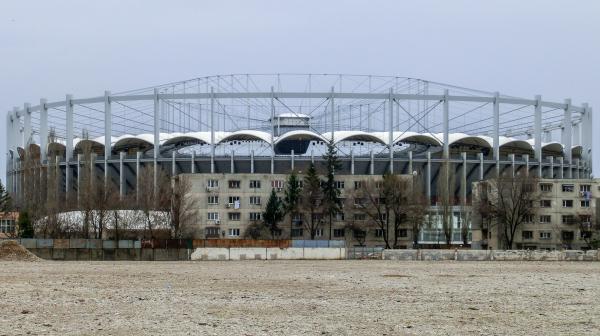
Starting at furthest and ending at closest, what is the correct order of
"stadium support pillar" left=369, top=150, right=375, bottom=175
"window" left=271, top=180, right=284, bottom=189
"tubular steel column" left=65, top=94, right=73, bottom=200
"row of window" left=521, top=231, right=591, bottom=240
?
"tubular steel column" left=65, top=94, right=73, bottom=200 < "stadium support pillar" left=369, top=150, right=375, bottom=175 < "window" left=271, top=180, right=284, bottom=189 < "row of window" left=521, top=231, right=591, bottom=240

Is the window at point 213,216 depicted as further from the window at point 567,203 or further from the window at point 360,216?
the window at point 567,203

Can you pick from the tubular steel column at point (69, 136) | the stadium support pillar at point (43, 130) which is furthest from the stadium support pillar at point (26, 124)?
the tubular steel column at point (69, 136)

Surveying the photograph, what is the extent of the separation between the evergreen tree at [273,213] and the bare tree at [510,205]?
59.4ft

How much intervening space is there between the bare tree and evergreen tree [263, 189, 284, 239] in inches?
713

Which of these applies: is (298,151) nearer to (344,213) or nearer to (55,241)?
(344,213)

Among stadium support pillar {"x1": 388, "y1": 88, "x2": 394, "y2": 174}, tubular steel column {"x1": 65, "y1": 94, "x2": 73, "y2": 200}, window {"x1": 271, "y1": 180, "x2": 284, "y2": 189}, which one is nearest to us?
window {"x1": 271, "y1": 180, "x2": 284, "y2": 189}

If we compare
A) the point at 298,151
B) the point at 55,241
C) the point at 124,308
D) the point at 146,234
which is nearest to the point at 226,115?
the point at 298,151

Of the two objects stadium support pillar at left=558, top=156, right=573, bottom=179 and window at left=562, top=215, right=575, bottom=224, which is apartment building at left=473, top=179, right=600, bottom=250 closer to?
window at left=562, top=215, right=575, bottom=224

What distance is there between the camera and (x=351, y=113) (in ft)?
361

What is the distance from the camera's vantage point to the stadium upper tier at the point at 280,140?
106 m

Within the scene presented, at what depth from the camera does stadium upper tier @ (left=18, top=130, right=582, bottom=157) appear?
106250mm

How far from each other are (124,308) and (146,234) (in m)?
53.1

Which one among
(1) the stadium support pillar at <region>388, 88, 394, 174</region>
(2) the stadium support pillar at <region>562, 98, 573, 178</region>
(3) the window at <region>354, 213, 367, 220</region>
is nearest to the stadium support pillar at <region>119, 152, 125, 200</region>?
(3) the window at <region>354, 213, 367, 220</region>

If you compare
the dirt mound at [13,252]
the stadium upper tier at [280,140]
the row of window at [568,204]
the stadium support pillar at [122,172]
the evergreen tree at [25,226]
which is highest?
the stadium upper tier at [280,140]
